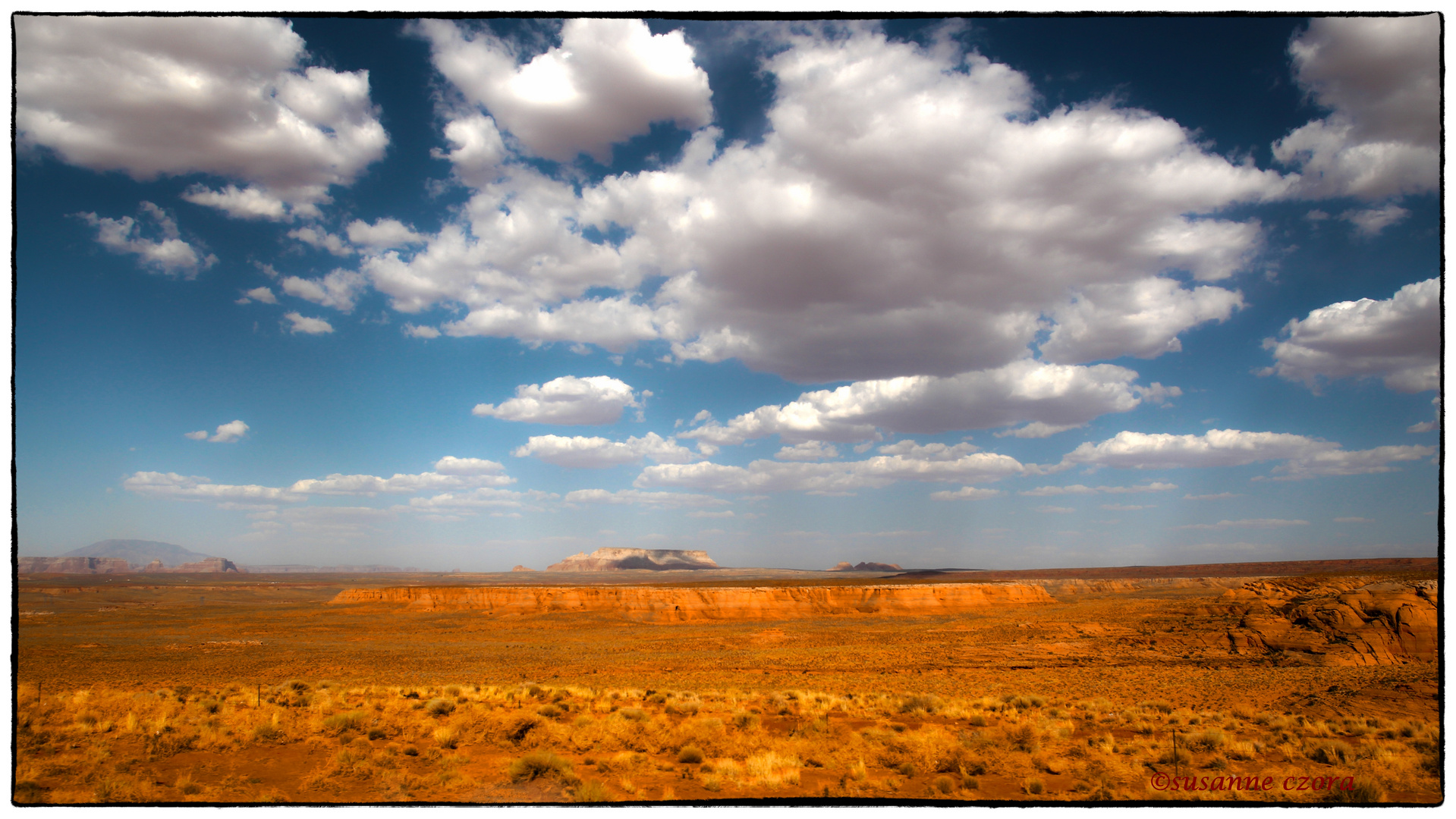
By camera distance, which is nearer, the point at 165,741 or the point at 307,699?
the point at 165,741

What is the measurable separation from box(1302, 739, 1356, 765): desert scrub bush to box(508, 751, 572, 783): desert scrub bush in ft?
49.3

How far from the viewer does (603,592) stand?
80.6 m

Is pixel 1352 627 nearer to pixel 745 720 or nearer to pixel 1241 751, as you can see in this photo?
pixel 1241 751

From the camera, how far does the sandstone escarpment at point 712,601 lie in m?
71.5

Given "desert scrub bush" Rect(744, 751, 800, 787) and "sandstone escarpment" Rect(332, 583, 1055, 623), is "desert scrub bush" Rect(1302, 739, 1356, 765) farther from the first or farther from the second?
"sandstone escarpment" Rect(332, 583, 1055, 623)

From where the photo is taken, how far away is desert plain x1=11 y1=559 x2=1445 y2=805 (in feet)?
36.2

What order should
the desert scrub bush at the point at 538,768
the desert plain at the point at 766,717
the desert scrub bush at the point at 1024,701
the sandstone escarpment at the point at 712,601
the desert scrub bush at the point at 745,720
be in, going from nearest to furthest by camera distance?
the desert plain at the point at 766,717 → the desert scrub bush at the point at 538,768 → the desert scrub bush at the point at 745,720 → the desert scrub bush at the point at 1024,701 → the sandstone escarpment at the point at 712,601

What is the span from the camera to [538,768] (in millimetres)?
11500

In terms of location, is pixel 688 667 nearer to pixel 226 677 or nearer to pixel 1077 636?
pixel 226 677

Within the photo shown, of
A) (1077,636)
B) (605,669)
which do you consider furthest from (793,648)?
(1077,636)

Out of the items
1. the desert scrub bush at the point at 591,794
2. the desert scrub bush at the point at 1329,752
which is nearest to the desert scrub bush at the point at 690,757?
the desert scrub bush at the point at 591,794

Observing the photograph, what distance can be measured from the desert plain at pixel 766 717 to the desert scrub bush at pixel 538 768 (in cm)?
5

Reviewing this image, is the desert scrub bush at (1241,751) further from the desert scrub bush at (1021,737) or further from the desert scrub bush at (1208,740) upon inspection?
the desert scrub bush at (1021,737)

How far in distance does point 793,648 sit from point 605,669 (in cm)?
1452
